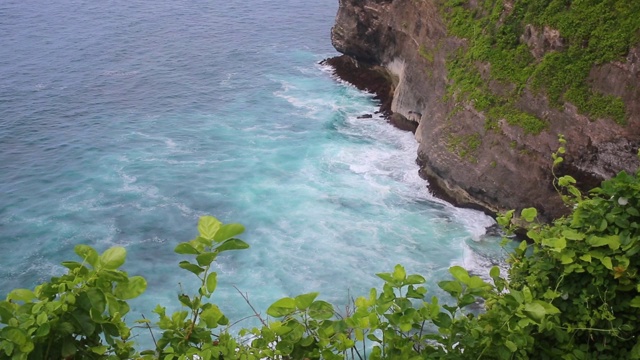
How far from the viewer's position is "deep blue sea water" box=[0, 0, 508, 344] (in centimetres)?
2164

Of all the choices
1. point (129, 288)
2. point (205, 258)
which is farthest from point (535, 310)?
point (129, 288)

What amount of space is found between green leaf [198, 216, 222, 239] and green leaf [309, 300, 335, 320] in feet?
3.62

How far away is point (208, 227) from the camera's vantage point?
14.6ft

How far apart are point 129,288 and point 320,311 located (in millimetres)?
1541

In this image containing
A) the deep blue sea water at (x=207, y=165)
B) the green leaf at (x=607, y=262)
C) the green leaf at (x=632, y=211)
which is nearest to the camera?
the green leaf at (x=607, y=262)

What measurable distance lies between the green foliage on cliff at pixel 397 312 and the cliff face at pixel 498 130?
14.6 meters

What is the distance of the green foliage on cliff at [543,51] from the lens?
66.4 feet

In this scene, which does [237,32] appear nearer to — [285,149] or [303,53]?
[303,53]

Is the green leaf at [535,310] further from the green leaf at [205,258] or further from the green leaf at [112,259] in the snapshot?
the green leaf at [112,259]

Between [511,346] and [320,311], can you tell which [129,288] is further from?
[511,346]

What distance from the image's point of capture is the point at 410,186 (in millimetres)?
25812

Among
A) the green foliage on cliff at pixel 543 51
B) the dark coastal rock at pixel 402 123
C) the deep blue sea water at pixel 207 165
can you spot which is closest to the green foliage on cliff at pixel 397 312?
the deep blue sea water at pixel 207 165

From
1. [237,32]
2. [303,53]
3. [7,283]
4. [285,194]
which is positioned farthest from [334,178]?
Answer: [237,32]

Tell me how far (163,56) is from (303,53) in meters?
10.2
